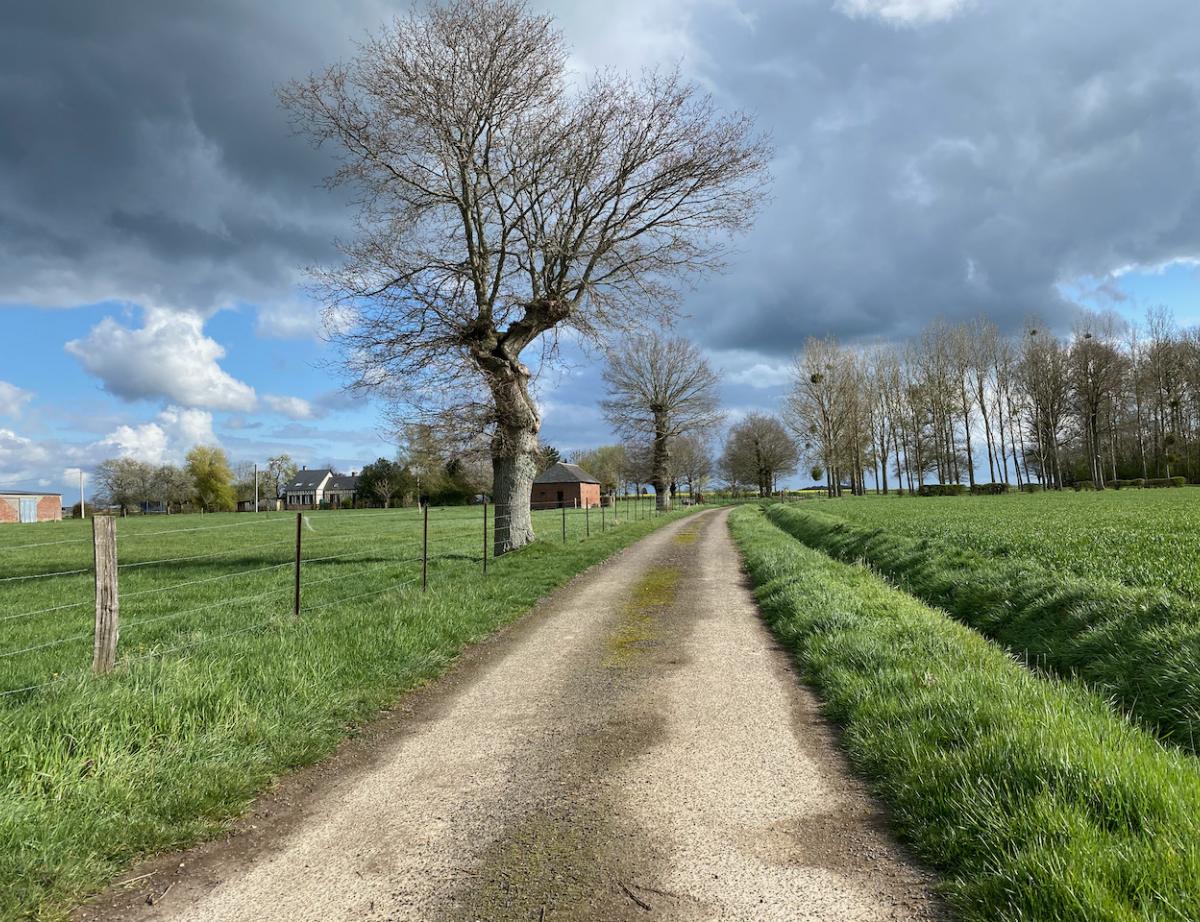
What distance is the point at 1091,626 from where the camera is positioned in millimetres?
6566

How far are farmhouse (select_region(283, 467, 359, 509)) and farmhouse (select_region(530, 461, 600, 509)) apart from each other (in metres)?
49.0

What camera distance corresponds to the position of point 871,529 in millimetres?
18422

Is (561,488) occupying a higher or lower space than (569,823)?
higher

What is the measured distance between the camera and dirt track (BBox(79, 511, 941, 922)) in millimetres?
2631

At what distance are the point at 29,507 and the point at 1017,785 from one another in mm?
95869

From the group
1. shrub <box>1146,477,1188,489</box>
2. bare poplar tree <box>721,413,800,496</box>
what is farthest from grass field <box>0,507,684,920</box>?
bare poplar tree <box>721,413,800,496</box>

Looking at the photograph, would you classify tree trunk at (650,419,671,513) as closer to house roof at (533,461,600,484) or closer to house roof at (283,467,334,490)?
house roof at (533,461,600,484)

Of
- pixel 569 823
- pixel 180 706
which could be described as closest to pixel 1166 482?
pixel 569 823

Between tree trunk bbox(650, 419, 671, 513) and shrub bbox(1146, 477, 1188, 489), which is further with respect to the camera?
shrub bbox(1146, 477, 1188, 489)

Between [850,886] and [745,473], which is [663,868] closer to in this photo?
[850,886]

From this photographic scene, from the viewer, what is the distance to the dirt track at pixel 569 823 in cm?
263

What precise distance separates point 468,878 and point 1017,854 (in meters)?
2.26

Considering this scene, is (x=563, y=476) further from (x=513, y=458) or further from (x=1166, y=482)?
(x=513, y=458)

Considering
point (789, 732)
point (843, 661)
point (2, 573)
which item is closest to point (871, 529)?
point (843, 661)
